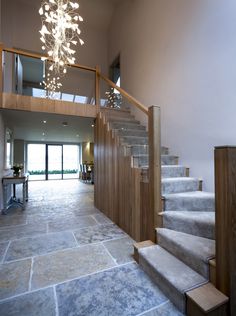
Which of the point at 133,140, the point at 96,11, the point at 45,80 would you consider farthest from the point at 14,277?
the point at 96,11

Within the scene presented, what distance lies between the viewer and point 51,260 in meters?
2.10

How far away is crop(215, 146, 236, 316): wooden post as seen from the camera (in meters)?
1.30

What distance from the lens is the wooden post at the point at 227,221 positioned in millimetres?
1302

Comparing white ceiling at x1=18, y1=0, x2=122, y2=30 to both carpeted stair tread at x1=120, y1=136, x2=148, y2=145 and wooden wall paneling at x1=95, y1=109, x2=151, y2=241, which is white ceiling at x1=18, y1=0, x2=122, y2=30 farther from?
carpeted stair tread at x1=120, y1=136, x2=148, y2=145

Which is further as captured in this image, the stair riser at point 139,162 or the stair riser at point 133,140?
the stair riser at point 133,140

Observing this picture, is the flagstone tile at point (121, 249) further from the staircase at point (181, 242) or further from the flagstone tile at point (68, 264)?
the staircase at point (181, 242)

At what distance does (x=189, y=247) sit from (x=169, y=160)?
1.92 metres

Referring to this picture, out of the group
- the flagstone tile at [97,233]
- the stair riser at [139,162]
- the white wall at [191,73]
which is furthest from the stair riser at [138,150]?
the flagstone tile at [97,233]

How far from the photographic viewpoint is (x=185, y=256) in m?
1.69

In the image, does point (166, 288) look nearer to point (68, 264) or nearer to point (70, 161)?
point (68, 264)

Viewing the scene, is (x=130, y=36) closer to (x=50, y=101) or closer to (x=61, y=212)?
(x=50, y=101)

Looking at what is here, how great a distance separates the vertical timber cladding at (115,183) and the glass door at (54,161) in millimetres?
8351

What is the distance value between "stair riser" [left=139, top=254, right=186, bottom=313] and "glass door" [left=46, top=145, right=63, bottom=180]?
10.9m

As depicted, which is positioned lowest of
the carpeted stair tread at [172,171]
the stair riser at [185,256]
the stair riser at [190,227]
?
the stair riser at [185,256]
